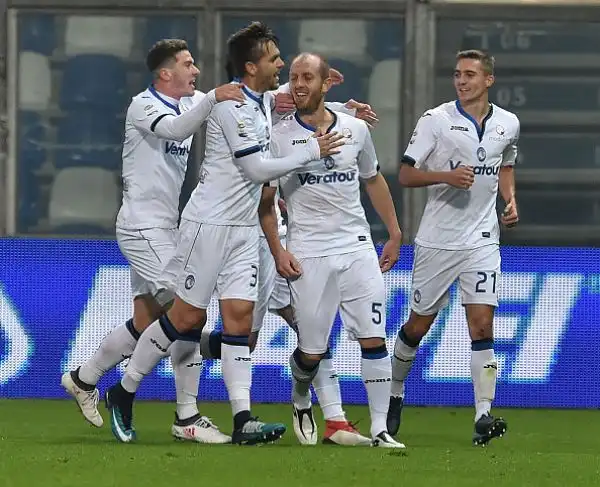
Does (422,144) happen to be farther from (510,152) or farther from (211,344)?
(211,344)

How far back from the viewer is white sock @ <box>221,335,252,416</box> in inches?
358

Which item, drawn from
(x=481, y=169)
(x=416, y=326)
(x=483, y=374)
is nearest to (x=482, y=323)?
(x=483, y=374)

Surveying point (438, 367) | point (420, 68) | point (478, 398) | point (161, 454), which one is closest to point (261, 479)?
point (161, 454)

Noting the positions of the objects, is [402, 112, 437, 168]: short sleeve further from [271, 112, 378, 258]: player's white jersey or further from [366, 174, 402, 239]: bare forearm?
[271, 112, 378, 258]: player's white jersey

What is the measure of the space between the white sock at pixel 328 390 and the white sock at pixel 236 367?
0.61 meters

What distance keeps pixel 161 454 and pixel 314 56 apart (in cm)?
214

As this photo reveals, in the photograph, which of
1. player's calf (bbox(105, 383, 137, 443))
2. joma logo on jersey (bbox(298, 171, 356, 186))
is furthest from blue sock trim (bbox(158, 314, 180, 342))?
joma logo on jersey (bbox(298, 171, 356, 186))

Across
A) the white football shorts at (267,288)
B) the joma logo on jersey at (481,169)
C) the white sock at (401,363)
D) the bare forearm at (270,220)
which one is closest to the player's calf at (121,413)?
the white football shorts at (267,288)

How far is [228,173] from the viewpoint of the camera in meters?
9.21

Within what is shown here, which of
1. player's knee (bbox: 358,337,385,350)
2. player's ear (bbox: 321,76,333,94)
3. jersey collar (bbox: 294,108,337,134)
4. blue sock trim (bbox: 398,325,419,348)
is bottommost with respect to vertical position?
blue sock trim (bbox: 398,325,419,348)

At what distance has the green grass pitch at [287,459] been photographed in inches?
295

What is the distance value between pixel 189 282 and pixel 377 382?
1.04 meters

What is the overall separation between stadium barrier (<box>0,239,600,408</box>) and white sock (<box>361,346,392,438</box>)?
9.34 feet

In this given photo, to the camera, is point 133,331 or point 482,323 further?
point 133,331
